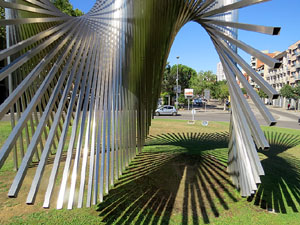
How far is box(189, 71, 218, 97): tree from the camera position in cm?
4292

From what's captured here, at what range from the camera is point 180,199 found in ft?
14.9

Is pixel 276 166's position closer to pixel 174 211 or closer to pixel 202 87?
pixel 174 211

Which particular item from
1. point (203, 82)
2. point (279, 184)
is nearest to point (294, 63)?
point (203, 82)

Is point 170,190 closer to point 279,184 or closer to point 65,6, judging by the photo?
point 279,184

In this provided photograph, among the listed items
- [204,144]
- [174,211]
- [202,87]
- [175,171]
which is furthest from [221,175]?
[202,87]

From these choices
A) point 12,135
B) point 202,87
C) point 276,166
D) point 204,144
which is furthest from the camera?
point 202,87

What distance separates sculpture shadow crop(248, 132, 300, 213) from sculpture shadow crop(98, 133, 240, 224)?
2.01ft

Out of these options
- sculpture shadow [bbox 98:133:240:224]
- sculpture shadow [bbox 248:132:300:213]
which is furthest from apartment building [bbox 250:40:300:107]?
sculpture shadow [bbox 98:133:240:224]

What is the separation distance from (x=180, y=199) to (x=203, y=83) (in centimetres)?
4060

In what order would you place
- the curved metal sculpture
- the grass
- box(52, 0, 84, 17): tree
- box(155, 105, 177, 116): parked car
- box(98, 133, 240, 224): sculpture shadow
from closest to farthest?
the curved metal sculpture → the grass → box(98, 133, 240, 224): sculpture shadow → box(52, 0, 84, 17): tree → box(155, 105, 177, 116): parked car

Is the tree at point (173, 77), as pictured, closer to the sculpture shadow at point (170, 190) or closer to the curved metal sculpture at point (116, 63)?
the sculpture shadow at point (170, 190)

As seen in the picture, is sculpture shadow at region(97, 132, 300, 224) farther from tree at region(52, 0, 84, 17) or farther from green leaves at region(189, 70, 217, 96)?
green leaves at region(189, 70, 217, 96)

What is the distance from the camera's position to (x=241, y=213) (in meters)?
4.09

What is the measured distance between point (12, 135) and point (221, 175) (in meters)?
5.06
